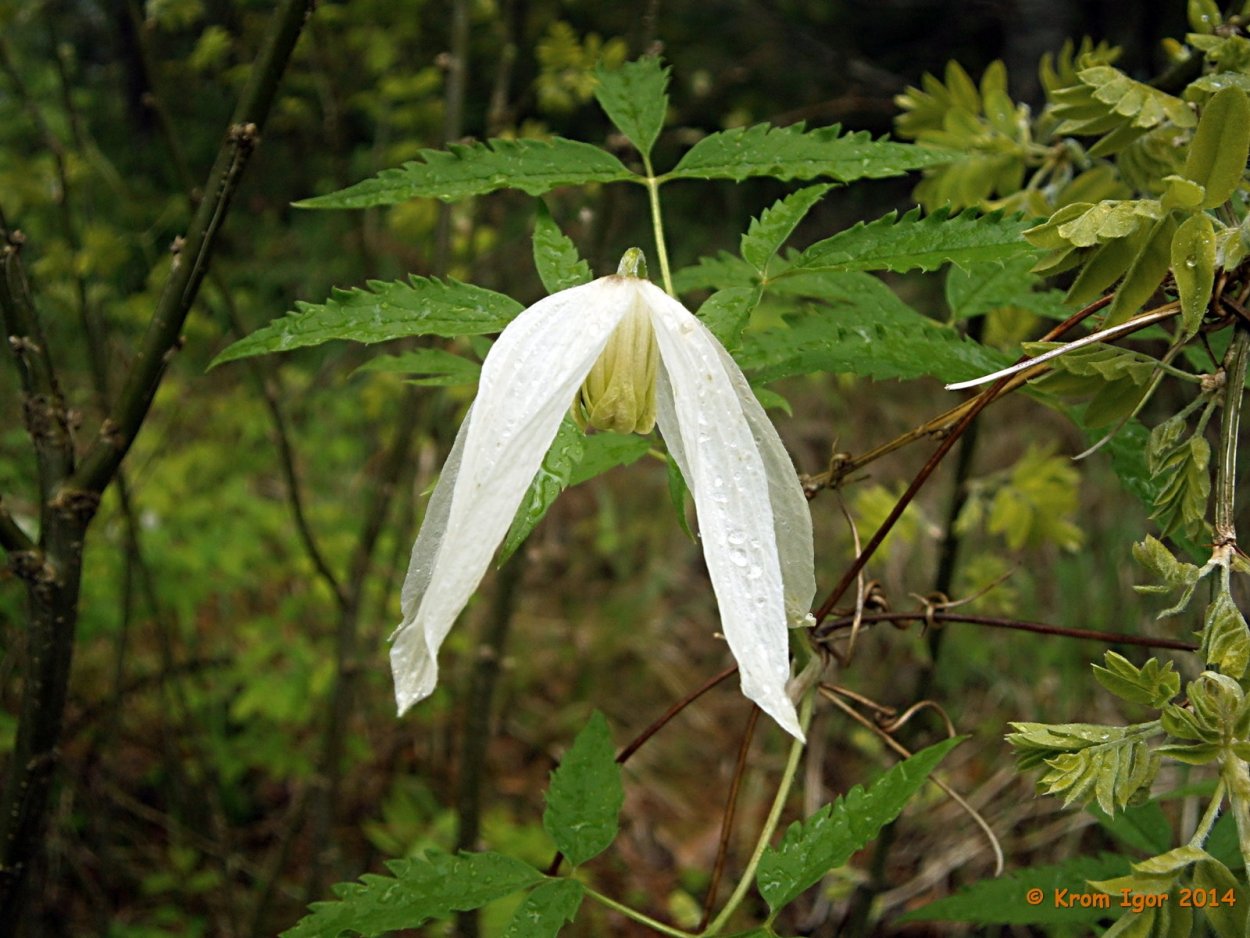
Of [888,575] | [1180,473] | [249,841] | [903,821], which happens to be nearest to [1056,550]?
[888,575]

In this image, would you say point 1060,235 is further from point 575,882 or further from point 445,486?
point 575,882

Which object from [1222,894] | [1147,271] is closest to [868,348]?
[1147,271]

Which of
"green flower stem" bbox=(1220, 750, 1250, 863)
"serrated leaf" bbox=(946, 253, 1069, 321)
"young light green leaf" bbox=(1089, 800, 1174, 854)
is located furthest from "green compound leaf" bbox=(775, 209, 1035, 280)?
"young light green leaf" bbox=(1089, 800, 1174, 854)

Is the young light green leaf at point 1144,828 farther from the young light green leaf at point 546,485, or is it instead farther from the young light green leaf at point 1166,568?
the young light green leaf at point 546,485

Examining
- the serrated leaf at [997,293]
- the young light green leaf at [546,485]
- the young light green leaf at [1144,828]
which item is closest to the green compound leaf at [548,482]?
the young light green leaf at [546,485]

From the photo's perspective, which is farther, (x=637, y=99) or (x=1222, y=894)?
(x=637, y=99)

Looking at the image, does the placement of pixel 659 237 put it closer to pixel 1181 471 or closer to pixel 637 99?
pixel 637 99
